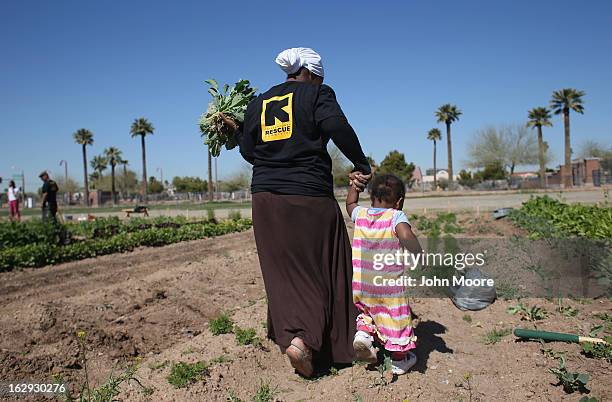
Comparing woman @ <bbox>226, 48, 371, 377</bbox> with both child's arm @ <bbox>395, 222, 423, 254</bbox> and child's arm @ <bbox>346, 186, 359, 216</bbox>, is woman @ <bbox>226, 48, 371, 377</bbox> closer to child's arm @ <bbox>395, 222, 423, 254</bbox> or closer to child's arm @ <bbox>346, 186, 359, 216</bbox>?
child's arm @ <bbox>346, 186, 359, 216</bbox>

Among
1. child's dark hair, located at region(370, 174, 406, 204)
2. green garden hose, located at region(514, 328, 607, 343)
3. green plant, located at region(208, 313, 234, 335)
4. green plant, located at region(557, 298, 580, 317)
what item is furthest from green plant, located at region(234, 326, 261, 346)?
green plant, located at region(557, 298, 580, 317)

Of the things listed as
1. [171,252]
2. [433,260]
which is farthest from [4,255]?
[433,260]

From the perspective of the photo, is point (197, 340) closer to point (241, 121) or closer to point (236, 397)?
point (236, 397)

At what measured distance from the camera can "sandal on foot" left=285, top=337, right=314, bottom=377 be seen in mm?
2789

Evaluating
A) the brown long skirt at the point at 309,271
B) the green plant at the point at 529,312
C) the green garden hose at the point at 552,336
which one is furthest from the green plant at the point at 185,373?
the green plant at the point at 529,312

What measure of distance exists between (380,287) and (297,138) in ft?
3.38

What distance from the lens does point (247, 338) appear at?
346cm

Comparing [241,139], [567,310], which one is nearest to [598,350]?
[567,310]

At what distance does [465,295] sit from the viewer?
425 centimetres

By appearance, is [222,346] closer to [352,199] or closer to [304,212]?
[304,212]

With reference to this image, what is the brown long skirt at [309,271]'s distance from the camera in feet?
9.71

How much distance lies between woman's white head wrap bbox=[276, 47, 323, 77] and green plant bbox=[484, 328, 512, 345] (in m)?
2.22

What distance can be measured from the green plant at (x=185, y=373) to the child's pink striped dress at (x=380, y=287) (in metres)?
0.99

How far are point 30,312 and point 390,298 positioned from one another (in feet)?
12.2
